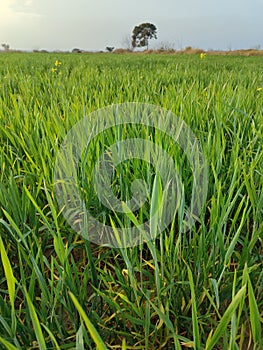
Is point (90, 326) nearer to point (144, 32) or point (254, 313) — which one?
point (254, 313)

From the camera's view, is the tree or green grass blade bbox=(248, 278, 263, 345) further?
the tree

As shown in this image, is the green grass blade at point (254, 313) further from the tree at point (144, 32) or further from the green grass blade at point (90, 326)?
the tree at point (144, 32)

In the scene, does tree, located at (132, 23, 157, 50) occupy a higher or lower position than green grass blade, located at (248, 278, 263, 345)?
higher

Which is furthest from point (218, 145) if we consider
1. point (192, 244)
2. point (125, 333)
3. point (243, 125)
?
point (125, 333)

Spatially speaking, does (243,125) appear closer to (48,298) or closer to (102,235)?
(102,235)

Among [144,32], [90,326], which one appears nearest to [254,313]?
[90,326]

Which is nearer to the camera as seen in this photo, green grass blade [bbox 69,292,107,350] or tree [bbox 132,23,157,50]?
green grass blade [bbox 69,292,107,350]

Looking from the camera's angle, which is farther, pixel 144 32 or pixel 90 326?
pixel 144 32

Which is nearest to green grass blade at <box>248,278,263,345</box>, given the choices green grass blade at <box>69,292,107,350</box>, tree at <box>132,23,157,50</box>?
green grass blade at <box>69,292,107,350</box>

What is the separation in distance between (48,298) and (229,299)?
34 cm

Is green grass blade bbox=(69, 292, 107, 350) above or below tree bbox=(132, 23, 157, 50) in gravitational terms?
below

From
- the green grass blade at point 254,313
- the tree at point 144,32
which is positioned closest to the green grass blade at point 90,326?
the green grass blade at point 254,313

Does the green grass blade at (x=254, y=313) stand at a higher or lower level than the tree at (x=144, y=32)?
lower

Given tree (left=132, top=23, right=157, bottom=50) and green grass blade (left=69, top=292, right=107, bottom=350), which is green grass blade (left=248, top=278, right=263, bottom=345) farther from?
tree (left=132, top=23, right=157, bottom=50)
